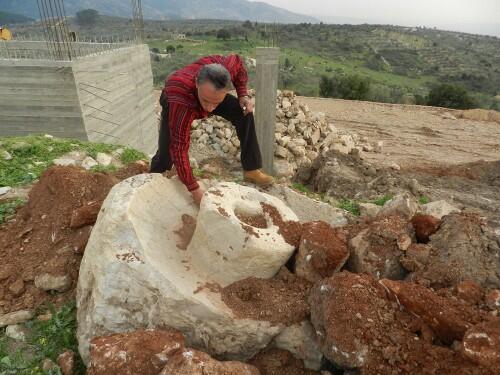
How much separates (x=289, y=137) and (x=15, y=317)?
8.07 metres

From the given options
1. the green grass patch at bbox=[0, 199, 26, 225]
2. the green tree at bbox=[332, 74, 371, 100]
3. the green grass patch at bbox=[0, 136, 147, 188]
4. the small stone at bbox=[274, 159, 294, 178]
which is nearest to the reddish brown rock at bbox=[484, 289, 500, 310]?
the green grass patch at bbox=[0, 199, 26, 225]

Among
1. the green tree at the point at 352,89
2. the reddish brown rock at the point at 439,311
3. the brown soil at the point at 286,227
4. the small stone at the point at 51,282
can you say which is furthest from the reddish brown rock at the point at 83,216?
the green tree at the point at 352,89

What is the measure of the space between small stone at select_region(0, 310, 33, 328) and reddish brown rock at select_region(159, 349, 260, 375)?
1.44 m

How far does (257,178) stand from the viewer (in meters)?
4.44

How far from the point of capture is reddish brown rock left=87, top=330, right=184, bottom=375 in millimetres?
1945

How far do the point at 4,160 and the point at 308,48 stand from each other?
44.7 meters

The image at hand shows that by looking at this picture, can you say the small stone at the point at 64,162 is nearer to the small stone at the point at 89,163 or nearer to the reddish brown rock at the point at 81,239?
the small stone at the point at 89,163

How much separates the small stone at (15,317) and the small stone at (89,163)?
2.60m

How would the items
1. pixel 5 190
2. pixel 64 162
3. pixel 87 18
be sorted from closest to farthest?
pixel 5 190 < pixel 64 162 < pixel 87 18

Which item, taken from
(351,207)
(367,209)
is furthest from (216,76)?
(351,207)

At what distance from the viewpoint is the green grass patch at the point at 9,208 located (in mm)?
3659

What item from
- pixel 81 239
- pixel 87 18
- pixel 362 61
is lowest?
pixel 362 61

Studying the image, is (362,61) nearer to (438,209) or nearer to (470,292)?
(438,209)

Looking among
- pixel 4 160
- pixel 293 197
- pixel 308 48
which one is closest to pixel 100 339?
pixel 293 197
